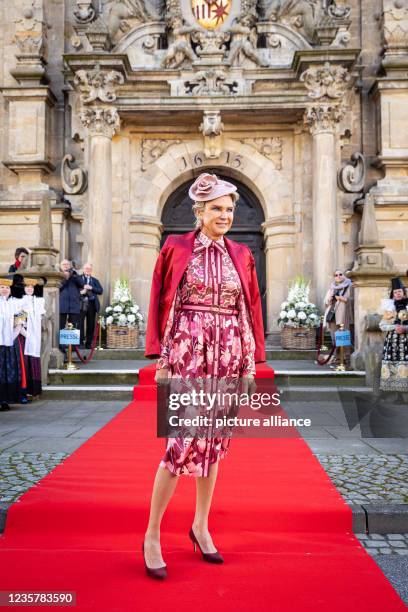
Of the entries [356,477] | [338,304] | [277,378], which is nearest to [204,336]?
[356,477]

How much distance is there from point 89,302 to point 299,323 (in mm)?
4309

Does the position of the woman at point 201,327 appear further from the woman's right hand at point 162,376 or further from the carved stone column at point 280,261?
the carved stone column at point 280,261

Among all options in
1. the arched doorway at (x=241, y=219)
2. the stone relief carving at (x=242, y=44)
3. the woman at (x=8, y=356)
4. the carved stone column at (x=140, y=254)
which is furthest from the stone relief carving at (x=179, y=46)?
the woman at (x=8, y=356)

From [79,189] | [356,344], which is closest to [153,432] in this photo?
[356,344]

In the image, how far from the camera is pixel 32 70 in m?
13.8

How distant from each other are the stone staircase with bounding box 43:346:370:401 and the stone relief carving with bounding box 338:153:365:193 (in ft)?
16.7

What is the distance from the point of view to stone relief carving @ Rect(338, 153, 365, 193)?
45.3ft

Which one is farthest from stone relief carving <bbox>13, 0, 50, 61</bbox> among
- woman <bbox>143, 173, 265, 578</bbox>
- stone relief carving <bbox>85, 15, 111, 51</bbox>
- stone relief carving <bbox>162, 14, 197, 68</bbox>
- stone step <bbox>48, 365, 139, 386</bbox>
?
woman <bbox>143, 173, 265, 578</bbox>

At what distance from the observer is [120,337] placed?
1213 centimetres

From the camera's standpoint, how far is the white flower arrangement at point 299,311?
39.6 feet

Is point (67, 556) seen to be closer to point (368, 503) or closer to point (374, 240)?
point (368, 503)

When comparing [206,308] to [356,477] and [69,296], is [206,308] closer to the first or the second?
[356,477]

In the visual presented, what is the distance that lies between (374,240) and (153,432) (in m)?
6.06

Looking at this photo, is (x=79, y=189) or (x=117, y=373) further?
(x=79, y=189)
